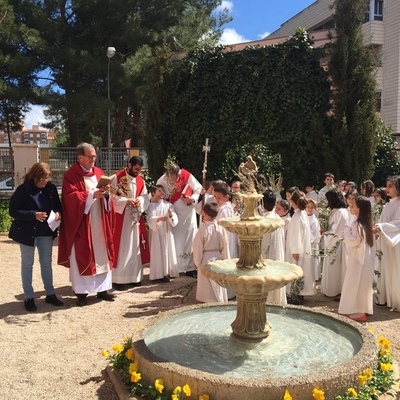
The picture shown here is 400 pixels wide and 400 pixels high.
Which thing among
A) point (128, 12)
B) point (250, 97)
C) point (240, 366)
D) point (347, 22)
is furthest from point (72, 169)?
point (128, 12)

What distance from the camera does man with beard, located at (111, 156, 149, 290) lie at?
748 cm

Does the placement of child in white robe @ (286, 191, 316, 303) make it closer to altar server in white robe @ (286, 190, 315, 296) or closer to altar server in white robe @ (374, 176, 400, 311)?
altar server in white robe @ (286, 190, 315, 296)

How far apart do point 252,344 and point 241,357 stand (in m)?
0.24

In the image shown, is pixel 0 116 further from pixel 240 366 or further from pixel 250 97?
pixel 240 366

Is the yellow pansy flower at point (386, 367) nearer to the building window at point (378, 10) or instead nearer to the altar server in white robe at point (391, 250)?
the altar server in white robe at point (391, 250)

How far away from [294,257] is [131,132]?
19887mm

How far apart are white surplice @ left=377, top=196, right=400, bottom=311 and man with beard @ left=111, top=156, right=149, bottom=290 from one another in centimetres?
367

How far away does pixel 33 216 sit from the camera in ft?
19.9

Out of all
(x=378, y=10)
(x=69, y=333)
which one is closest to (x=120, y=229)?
(x=69, y=333)

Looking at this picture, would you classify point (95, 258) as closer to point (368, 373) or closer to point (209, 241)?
point (209, 241)

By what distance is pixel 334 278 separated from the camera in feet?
23.2

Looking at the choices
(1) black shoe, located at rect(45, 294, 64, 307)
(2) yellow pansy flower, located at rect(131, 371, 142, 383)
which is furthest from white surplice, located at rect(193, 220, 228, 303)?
(2) yellow pansy flower, located at rect(131, 371, 142, 383)

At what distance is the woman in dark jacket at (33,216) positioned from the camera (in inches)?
241

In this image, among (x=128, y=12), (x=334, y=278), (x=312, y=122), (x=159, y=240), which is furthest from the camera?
(x=128, y=12)
